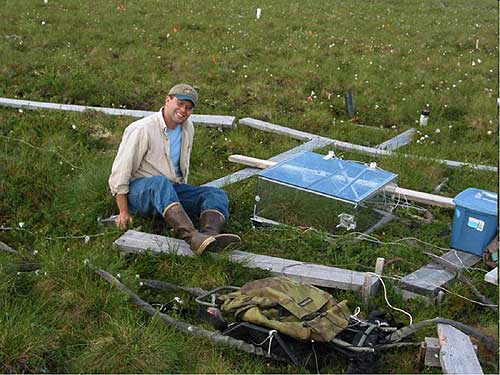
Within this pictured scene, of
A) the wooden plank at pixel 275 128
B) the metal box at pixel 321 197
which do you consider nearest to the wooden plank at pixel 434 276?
the metal box at pixel 321 197

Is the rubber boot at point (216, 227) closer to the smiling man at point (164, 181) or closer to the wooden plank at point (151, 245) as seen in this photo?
the smiling man at point (164, 181)

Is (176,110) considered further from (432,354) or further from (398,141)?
(398,141)

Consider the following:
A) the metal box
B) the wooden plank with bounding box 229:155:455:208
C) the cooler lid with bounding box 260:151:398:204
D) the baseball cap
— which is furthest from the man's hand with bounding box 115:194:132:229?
the wooden plank with bounding box 229:155:455:208

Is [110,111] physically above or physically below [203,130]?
above

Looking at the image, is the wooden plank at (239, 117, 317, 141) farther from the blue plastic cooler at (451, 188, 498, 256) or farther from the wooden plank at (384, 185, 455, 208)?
the blue plastic cooler at (451, 188, 498, 256)

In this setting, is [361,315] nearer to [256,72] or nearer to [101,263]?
[101,263]

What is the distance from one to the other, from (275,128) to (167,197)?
3.73 metres

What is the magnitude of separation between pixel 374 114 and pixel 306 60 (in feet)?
8.80

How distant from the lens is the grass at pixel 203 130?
4250 mm

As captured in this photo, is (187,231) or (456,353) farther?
(187,231)

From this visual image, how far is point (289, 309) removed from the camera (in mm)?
4230

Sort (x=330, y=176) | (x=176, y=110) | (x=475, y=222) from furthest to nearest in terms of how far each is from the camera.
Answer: (x=330, y=176)
(x=176, y=110)
(x=475, y=222)

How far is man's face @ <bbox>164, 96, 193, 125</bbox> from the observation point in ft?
19.0

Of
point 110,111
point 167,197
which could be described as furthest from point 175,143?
point 110,111
